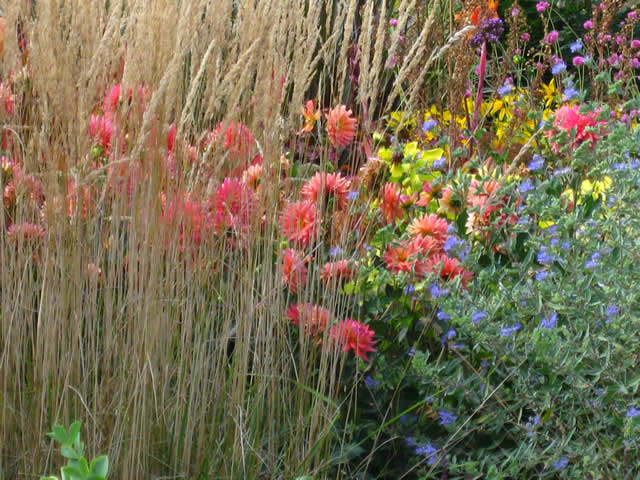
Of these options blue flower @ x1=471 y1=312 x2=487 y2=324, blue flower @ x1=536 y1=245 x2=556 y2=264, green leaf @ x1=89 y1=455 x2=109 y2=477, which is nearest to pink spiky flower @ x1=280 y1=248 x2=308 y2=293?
blue flower @ x1=471 y1=312 x2=487 y2=324

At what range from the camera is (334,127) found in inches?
85.0

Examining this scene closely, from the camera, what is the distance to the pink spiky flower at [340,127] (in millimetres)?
2146

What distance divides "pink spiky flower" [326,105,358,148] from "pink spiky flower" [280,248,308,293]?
309mm

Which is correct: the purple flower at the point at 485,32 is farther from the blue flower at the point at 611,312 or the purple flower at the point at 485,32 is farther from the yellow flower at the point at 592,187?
the blue flower at the point at 611,312

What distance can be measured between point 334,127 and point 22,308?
2.69ft

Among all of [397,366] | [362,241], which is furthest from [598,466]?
[362,241]

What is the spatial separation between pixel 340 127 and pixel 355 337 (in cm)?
52

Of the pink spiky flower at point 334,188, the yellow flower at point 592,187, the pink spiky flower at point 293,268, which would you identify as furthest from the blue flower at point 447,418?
the yellow flower at point 592,187

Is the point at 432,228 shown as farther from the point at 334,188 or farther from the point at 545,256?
the point at 545,256

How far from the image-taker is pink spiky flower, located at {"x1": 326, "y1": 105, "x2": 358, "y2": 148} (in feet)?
7.04

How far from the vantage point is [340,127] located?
2176 millimetres

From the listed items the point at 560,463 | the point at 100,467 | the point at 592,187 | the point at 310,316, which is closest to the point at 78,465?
the point at 100,467

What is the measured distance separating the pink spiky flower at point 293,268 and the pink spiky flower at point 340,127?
12.1 inches

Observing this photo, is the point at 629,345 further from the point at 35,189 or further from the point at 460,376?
the point at 35,189
